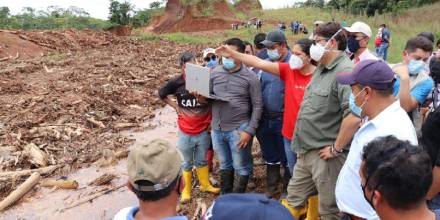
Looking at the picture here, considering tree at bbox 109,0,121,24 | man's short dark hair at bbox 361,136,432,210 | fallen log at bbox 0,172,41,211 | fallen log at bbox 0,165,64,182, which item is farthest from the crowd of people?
tree at bbox 109,0,121,24

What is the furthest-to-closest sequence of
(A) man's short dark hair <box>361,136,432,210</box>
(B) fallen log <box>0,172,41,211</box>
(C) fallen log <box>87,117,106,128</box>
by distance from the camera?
1. (C) fallen log <box>87,117,106,128</box>
2. (B) fallen log <box>0,172,41,211</box>
3. (A) man's short dark hair <box>361,136,432,210</box>

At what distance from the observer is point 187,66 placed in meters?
4.82

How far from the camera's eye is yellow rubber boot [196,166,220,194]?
5621mm

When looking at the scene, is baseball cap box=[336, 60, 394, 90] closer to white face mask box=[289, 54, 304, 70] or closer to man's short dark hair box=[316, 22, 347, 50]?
man's short dark hair box=[316, 22, 347, 50]

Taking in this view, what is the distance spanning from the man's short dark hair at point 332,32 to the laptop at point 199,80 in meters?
1.29

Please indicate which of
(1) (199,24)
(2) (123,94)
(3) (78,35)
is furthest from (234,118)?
(1) (199,24)

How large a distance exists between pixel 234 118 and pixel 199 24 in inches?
1532

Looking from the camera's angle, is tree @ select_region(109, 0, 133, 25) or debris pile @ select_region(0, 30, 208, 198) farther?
tree @ select_region(109, 0, 133, 25)

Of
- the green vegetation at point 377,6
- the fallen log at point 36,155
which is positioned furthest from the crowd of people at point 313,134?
the green vegetation at point 377,6

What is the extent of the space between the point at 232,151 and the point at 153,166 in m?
2.97

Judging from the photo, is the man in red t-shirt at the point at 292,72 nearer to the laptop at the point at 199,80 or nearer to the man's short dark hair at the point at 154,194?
the laptop at the point at 199,80

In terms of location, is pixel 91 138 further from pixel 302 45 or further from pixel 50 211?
pixel 302 45

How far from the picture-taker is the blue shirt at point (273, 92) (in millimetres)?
4961

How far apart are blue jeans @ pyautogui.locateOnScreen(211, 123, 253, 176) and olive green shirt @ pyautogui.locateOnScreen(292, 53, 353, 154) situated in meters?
1.25
